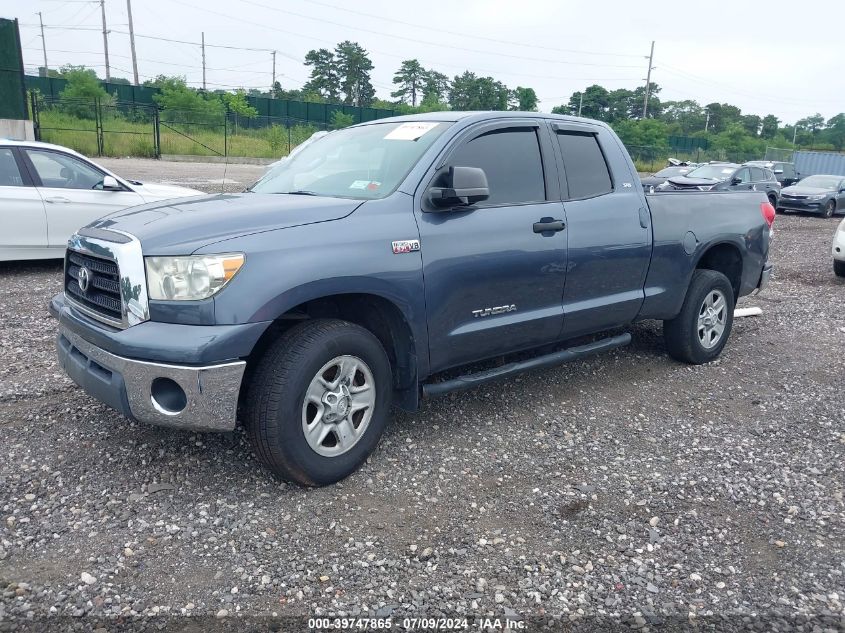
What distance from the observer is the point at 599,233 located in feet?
15.1

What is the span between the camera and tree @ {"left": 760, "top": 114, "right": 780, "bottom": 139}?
84.0 metres

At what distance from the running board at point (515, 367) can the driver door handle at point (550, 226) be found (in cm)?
84

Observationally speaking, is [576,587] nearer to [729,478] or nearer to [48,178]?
[729,478]

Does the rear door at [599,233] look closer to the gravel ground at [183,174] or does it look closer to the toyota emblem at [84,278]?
the toyota emblem at [84,278]

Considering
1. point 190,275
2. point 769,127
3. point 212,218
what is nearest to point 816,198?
point 212,218

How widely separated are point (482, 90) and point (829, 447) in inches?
2407

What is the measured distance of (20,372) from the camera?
4922 mm

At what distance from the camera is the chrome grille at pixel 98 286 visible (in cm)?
331

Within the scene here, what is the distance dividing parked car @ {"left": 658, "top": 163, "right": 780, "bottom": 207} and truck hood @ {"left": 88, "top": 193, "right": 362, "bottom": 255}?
16.9 m

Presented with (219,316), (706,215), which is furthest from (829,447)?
(219,316)

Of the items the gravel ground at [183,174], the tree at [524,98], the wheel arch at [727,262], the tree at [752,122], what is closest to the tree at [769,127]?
the tree at [752,122]

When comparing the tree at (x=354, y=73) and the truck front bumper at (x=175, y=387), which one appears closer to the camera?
the truck front bumper at (x=175, y=387)

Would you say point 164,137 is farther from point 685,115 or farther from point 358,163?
point 685,115

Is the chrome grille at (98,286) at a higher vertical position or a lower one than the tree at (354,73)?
lower
